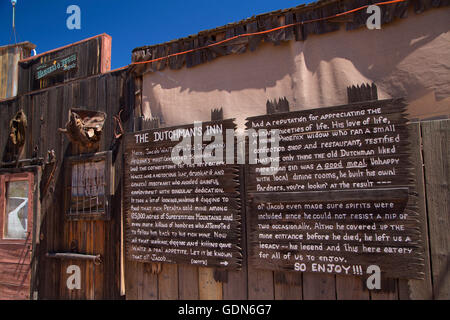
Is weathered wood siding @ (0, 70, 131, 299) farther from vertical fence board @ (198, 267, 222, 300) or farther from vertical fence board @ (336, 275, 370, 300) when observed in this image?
vertical fence board @ (336, 275, 370, 300)

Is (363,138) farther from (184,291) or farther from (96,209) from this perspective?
(96,209)

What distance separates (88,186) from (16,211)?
156 centimetres

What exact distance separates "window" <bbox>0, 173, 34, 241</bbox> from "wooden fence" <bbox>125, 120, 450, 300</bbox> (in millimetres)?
2844

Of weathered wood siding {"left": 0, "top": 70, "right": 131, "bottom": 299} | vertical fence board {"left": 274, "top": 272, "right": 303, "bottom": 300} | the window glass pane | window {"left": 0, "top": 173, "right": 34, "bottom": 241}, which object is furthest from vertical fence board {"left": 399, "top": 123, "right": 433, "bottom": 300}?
the window glass pane

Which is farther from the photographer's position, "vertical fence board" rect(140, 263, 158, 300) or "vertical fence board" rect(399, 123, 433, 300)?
"vertical fence board" rect(140, 263, 158, 300)

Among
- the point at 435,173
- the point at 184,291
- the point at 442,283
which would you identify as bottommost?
the point at 184,291

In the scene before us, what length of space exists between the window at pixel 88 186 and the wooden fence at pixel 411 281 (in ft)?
4.75

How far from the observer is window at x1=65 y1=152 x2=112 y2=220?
4.63m

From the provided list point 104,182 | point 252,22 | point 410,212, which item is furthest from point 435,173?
point 104,182

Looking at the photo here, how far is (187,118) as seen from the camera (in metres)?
4.34

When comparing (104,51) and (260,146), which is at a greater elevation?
(104,51)

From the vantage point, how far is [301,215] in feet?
10.9

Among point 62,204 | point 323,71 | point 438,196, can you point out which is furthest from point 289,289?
point 62,204

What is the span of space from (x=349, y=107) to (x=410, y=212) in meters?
1.02
